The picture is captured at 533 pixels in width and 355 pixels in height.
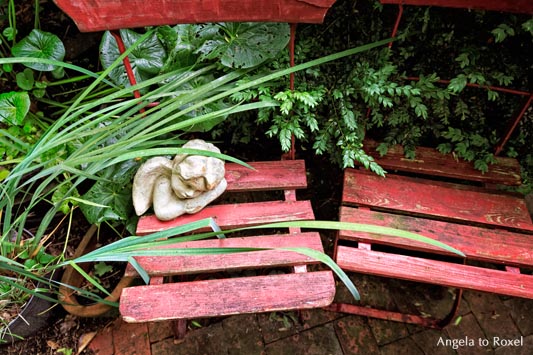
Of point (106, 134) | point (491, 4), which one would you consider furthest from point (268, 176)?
point (491, 4)

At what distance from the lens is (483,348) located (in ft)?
5.69

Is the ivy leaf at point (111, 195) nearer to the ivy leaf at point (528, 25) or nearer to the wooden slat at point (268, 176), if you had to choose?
the wooden slat at point (268, 176)

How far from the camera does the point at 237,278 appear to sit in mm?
1313

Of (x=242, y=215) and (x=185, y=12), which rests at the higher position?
(x=185, y=12)

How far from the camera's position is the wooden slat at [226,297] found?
4.08 ft

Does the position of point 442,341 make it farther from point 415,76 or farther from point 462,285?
point 415,76

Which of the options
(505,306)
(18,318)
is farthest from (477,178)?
(18,318)

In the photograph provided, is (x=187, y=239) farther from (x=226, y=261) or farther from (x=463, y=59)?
(x=463, y=59)

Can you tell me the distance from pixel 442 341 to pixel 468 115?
103 centimetres

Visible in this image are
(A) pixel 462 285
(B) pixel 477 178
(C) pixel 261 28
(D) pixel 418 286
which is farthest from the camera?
(D) pixel 418 286

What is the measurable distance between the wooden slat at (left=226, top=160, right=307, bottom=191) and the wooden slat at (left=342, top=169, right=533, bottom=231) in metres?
0.20

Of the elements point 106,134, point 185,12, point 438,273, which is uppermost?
point 185,12

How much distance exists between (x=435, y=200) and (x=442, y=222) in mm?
98

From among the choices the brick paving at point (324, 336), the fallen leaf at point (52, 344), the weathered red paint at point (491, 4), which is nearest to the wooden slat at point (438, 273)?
the brick paving at point (324, 336)
